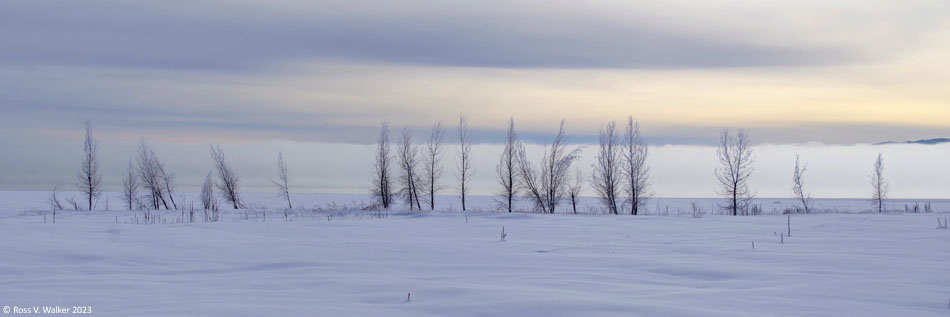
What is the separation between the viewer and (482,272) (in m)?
9.16

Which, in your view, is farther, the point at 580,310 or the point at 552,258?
the point at 552,258

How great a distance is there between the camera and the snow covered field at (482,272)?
6.34 metres

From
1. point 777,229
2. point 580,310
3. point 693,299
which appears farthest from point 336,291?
point 777,229

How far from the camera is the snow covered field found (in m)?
6.34

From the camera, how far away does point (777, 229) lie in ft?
54.5

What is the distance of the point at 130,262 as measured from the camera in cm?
1047

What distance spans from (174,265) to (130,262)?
0.82m

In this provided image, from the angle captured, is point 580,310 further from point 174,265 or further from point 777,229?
point 777,229

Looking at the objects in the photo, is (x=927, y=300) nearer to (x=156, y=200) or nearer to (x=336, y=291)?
(x=336, y=291)

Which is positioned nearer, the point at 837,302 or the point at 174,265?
the point at 837,302

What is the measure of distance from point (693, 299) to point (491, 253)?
16.6 feet

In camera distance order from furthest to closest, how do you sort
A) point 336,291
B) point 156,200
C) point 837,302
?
point 156,200, point 336,291, point 837,302

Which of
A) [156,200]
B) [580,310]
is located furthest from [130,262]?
[156,200]

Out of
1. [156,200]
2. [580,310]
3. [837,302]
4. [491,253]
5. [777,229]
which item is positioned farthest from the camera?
[156,200]
